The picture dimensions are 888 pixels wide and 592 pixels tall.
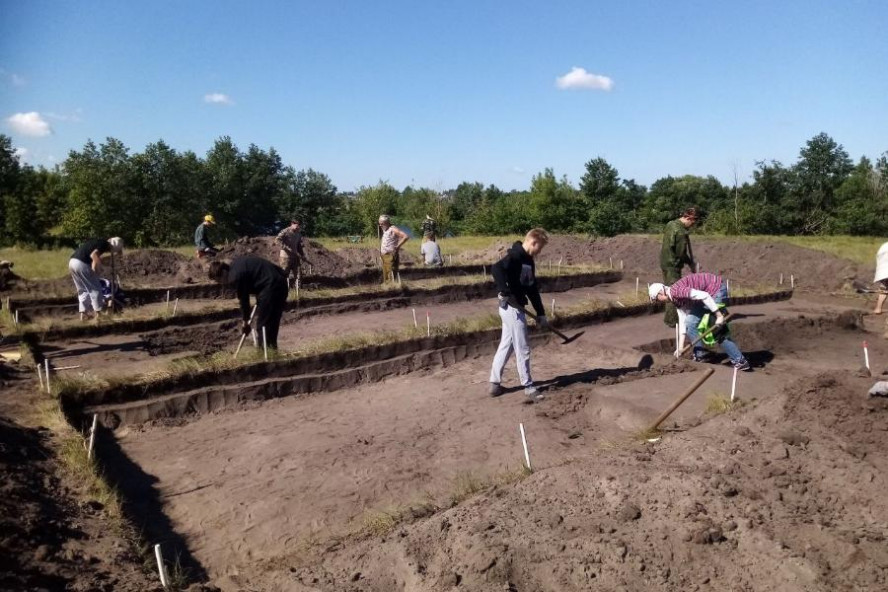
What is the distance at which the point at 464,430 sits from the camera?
6.21 metres

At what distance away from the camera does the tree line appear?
3056 cm

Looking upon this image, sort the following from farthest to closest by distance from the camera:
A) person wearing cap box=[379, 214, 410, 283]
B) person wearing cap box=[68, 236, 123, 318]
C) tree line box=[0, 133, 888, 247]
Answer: tree line box=[0, 133, 888, 247] < person wearing cap box=[379, 214, 410, 283] < person wearing cap box=[68, 236, 123, 318]

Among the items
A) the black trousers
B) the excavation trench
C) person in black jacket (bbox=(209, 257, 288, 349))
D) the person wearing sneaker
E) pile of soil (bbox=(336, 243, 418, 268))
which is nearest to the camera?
the excavation trench

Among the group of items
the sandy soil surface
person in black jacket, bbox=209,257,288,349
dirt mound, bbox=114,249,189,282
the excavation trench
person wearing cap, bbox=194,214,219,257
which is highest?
person wearing cap, bbox=194,214,219,257

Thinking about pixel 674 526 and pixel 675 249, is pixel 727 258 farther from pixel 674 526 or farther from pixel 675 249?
pixel 674 526

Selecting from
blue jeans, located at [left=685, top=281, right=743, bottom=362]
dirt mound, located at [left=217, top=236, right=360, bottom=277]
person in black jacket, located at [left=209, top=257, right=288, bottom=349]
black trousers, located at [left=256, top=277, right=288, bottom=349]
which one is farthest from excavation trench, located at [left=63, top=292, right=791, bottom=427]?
dirt mound, located at [left=217, top=236, right=360, bottom=277]

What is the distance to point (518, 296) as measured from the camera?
683 centimetres

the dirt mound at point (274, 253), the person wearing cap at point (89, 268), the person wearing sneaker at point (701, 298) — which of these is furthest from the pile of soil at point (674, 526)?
the dirt mound at point (274, 253)

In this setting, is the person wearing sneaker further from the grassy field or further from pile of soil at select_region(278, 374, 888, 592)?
the grassy field

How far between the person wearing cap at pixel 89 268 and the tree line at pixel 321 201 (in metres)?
22.2

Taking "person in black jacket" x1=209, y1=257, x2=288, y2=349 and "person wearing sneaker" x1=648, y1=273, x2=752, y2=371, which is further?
"person in black jacket" x1=209, y1=257, x2=288, y2=349

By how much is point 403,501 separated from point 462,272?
1343 cm

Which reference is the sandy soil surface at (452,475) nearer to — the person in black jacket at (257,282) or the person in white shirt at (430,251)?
the person in black jacket at (257,282)

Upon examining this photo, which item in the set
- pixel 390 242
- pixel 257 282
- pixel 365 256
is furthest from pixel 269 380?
pixel 365 256
